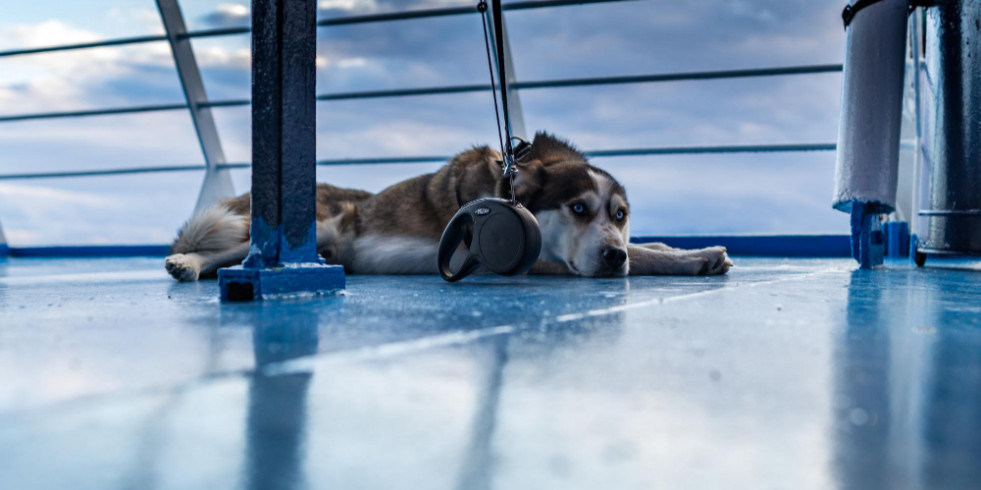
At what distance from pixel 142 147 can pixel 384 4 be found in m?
2.97

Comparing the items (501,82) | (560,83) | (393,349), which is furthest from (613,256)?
(560,83)

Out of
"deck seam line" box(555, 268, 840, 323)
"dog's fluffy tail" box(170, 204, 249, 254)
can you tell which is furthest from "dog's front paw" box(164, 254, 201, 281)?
"deck seam line" box(555, 268, 840, 323)

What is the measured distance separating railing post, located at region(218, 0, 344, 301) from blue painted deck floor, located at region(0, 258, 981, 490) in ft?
1.44

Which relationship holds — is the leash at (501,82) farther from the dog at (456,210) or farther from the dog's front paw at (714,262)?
the dog's front paw at (714,262)

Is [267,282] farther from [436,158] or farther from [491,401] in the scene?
[436,158]

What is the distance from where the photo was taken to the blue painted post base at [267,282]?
188 centimetres

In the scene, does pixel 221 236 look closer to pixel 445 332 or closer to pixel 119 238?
pixel 445 332

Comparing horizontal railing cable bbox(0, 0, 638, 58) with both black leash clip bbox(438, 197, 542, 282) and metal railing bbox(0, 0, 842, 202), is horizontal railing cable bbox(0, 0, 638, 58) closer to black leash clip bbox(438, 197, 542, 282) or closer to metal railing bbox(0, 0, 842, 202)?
metal railing bbox(0, 0, 842, 202)

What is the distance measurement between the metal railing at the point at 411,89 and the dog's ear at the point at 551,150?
6.28ft

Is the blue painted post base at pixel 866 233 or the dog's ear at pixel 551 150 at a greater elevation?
the dog's ear at pixel 551 150

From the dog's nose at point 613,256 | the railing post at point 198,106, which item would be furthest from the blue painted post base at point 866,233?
the railing post at point 198,106

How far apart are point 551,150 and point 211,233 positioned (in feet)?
5.01

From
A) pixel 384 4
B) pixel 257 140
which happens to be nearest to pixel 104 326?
pixel 257 140

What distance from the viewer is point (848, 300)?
1.87 m
